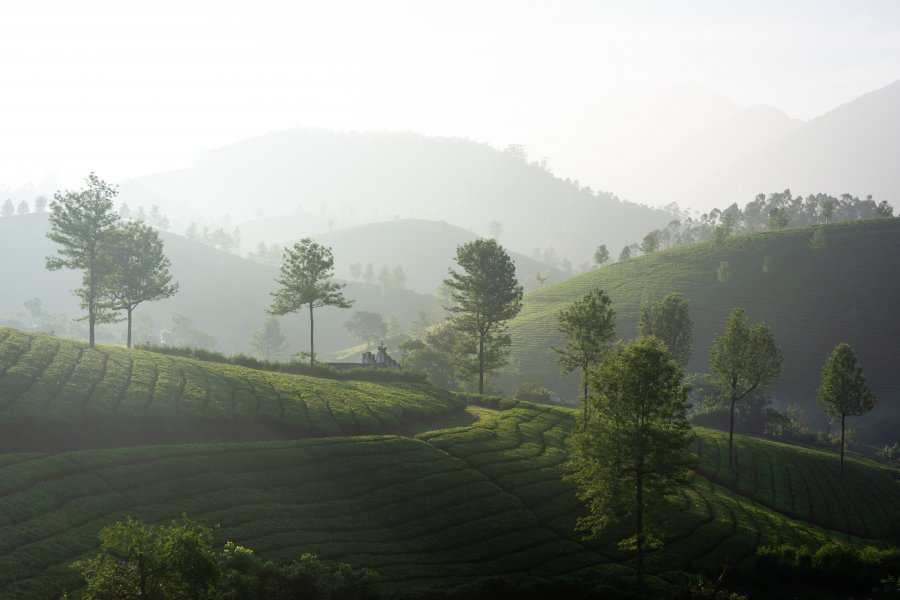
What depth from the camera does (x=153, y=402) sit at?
44.4 meters

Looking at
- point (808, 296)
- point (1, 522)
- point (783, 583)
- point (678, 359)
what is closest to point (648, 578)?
point (783, 583)

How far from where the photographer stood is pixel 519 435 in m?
55.3

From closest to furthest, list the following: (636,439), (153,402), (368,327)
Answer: (636,439) → (153,402) → (368,327)

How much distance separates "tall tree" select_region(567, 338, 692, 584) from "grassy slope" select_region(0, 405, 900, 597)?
2.40 metres

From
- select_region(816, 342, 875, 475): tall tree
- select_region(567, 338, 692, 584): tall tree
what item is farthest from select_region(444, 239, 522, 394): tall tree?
select_region(567, 338, 692, 584): tall tree

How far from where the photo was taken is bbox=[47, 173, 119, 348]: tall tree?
58969 millimetres

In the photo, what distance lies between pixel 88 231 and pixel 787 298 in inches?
5733

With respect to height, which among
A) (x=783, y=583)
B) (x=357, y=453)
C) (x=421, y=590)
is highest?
(x=357, y=453)

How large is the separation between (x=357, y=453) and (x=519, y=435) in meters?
17.5

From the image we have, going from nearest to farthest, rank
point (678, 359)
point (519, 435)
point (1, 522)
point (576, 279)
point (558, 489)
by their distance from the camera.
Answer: point (1, 522), point (558, 489), point (519, 435), point (678, 359), point (576, 279)

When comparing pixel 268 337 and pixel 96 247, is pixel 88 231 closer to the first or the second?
pixel 96 247

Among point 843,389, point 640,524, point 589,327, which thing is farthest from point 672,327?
point 640,524

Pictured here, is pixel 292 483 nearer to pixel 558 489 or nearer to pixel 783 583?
pixel 558 489

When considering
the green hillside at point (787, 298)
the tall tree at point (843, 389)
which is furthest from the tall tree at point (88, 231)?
the green hillside at point (787, 298)
